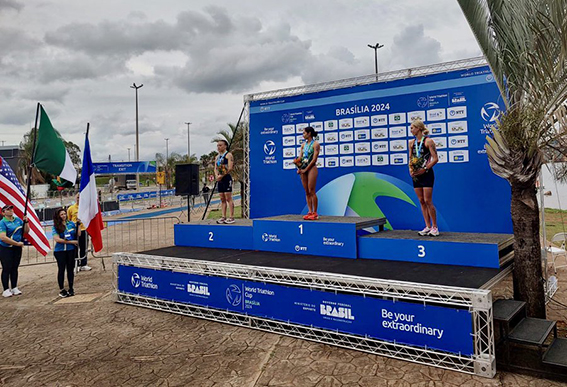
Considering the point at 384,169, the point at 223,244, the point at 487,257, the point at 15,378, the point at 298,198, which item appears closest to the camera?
the point at 15,378

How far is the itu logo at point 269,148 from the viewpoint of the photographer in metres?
8.93

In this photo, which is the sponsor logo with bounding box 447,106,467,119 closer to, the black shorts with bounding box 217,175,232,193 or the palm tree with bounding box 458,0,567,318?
the palm tree with bounding box 458,0,567,318

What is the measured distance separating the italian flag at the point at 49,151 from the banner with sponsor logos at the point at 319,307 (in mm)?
2139

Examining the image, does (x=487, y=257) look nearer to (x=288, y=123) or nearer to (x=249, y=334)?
(x=249, y=334)

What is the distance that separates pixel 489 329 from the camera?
3.39 m

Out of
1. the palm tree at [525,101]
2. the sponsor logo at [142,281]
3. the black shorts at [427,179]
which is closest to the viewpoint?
the palm tree at [525,101]

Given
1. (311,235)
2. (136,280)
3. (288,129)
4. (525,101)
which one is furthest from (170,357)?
(288,129)

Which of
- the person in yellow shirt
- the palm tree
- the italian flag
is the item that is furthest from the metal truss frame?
the person in yellow shirt

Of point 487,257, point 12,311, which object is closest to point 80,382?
point 12,311

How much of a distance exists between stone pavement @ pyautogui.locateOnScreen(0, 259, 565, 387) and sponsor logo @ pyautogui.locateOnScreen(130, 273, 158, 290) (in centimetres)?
38

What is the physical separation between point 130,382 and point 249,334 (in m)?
1.50

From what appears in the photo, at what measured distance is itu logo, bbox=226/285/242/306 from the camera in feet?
16.4

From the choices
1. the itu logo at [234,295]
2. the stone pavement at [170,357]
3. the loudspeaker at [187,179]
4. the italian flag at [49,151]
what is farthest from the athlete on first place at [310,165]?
the italian flag at [49,151]

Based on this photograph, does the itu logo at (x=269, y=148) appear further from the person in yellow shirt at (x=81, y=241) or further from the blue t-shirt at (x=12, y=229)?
the blue t-shirt at (x=12, y=229)
